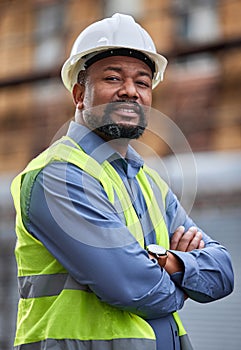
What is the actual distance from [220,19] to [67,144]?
8.31 meters

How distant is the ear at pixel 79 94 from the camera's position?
10.0 feet

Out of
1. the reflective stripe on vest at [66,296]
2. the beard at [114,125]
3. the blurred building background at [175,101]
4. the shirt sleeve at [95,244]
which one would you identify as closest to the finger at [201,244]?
the reflective stripe on vest at [66,296]

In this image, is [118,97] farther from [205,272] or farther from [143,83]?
[205,272]

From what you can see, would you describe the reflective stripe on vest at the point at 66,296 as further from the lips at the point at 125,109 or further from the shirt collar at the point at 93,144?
the lips at the point at 125,109

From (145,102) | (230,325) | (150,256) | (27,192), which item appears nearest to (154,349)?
(150,256)

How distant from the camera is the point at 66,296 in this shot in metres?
2.65

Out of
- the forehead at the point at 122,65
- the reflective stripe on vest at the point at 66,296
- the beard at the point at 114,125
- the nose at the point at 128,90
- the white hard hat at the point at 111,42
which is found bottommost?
the reflective stripe on vest at the point at 66,296

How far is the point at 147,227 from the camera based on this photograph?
289cm

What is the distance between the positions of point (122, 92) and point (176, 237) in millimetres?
578

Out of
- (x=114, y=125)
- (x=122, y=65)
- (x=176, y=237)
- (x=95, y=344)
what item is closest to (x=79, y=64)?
(x=122, y=65)

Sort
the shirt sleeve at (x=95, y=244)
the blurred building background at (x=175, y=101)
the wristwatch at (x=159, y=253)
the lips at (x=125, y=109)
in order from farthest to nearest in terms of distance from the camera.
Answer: the blurred building background at (x=175, y=101) → the lips at (x=125, y=109) → the wristwatch at (x=159, y=253) → the shirt sleeve at (x=95, y=244)

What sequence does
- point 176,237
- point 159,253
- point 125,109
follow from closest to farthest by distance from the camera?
point 159,253, point 125,109, point 176,237

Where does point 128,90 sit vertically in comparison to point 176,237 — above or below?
above

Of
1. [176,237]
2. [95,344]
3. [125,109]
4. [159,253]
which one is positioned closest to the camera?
[95,344]
